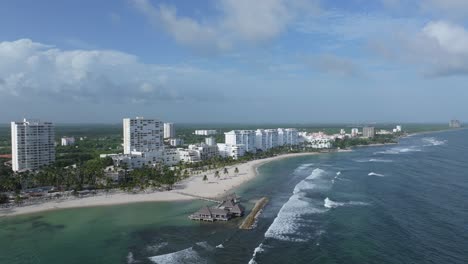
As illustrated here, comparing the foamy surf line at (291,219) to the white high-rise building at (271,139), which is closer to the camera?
the foamy surf line at (291,219)

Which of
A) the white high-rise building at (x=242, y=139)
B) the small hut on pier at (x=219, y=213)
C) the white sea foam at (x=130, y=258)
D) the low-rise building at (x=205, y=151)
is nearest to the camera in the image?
the white sea foam at (x=130, y=258)

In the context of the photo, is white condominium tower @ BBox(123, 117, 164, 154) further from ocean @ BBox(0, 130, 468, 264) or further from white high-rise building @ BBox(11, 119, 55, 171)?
ocean @ BBox(0, 130, 468, 264)

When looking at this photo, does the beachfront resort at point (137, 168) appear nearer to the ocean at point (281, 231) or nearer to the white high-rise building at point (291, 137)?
the white high-rise building at point (291, 137)

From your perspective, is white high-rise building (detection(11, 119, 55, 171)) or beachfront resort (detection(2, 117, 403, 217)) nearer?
beachfront resort (detection(2, 117, 403, 217))

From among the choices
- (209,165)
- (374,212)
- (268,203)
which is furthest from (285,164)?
(374,212)

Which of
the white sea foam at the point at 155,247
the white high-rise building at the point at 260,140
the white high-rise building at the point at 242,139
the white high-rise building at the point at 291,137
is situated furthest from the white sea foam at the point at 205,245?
the white high-rise building at the point at 291,137

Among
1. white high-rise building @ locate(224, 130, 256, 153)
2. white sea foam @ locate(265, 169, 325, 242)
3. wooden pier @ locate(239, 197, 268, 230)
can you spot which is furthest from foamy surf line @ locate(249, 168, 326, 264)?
white high-rise building @ locate(224, 130, 256, 153)
